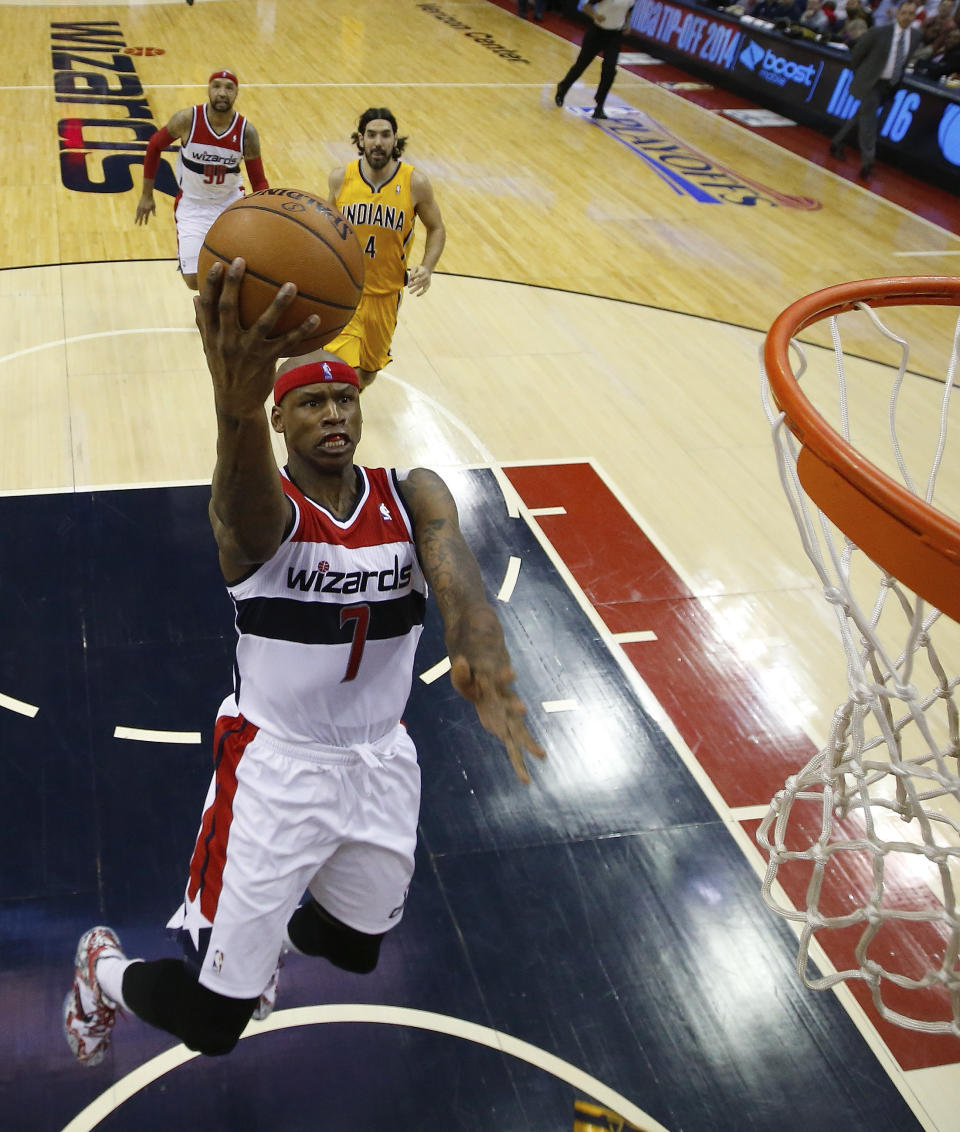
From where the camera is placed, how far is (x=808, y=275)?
34.3ft

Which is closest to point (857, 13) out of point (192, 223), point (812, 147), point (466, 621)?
point (812, 147)

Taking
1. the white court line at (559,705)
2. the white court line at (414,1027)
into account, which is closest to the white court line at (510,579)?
the white court line at (559,705)

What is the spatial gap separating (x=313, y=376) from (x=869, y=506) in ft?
5.02

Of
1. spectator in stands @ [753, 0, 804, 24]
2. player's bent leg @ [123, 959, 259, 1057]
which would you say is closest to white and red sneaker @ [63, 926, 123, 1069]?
player's bent leg @ [123, 959, 259, 1057]

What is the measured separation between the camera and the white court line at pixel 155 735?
4.55 meters

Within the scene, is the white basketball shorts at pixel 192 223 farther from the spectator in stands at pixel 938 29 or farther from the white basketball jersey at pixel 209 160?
the spectator in stands at pixel 938 29

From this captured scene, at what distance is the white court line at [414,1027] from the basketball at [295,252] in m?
2.24

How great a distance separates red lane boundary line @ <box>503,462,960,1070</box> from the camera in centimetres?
408

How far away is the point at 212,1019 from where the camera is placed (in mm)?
2984

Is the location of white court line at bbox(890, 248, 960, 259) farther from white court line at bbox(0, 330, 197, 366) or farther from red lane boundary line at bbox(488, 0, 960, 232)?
white court line at bbox(0, 330, 197, 366)

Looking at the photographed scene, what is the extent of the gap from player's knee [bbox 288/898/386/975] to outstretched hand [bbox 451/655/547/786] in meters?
1.45

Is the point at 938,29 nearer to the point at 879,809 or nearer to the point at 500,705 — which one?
the point at 879,809

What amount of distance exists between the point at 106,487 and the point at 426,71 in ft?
42.2

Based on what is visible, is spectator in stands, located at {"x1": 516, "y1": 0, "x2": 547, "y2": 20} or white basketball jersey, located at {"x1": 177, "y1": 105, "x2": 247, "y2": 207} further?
spectator in stands, located at {"x1": 516, "y1": 0, "x2": 547, "y2": 20}
